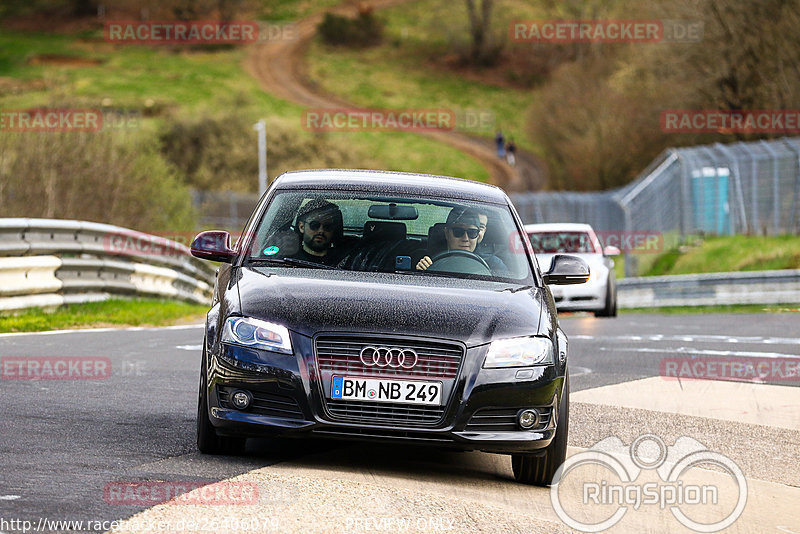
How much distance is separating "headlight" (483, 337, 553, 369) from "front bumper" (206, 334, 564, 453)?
4 cm

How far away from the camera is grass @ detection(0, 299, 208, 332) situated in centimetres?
1541

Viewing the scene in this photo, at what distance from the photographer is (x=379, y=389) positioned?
22.3ft

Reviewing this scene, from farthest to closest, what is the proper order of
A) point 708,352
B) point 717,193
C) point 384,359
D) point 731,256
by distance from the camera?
point 717,193 < point 731,256 < point 708,352 < point 384,359

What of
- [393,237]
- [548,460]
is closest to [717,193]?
[393,237]

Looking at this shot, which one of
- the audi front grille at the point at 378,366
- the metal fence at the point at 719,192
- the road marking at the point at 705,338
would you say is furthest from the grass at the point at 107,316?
the metal fence at the point at 719,192

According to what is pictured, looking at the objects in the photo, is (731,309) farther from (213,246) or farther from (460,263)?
(213,246)

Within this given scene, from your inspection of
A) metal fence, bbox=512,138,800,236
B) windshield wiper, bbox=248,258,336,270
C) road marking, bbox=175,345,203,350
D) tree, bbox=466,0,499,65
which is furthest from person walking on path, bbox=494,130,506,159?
windshield wiper, bbox=248,258,336,270

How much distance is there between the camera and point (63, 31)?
11819cm

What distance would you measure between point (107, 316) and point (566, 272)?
10161 millimetres

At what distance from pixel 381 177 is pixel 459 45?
108 m

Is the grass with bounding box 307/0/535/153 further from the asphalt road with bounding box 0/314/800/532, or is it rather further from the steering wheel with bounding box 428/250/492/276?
the steering wheel with bounding box 428/250/492/276

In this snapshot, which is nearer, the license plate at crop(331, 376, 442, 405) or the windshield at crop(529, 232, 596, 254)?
the license plate at crop(331, 376, 442, 405)

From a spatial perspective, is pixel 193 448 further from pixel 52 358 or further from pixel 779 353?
Result: pixel 779 353

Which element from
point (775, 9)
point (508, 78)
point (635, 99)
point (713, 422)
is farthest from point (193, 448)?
point (508, 78)
